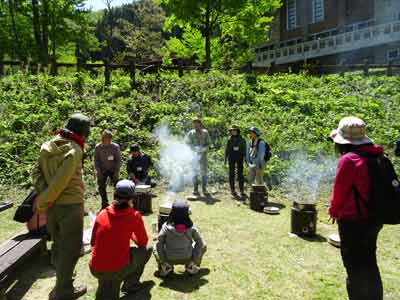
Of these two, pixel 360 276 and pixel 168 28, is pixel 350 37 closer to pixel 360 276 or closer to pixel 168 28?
pixel 168 28

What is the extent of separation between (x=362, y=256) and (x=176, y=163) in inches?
310

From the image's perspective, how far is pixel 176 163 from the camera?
1091 cm

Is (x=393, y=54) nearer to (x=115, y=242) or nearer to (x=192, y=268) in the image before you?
(x=192, y=268)

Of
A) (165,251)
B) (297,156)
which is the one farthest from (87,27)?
(165,251)

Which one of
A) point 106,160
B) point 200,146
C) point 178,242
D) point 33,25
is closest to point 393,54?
point 200,146

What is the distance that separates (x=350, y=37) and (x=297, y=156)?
794 inches

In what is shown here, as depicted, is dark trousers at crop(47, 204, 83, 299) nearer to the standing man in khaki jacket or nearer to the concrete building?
the standing man in khaki jacket

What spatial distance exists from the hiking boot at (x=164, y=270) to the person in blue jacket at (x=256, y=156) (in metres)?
5.01

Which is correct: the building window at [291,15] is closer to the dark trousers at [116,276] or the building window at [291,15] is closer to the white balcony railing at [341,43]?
the white balcony railing at [341,43]

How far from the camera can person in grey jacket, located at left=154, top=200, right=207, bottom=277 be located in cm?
460

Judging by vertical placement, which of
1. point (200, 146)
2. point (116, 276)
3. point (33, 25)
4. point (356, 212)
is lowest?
point (116, 276)

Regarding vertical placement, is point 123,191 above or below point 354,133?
→ below

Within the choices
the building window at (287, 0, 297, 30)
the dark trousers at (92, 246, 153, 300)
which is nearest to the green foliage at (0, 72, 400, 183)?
the dark trousers at (92, 246, 153, 300)

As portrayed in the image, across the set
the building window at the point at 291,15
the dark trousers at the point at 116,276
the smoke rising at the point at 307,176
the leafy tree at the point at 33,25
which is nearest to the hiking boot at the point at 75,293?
the dark trousers at the point at 116,276
